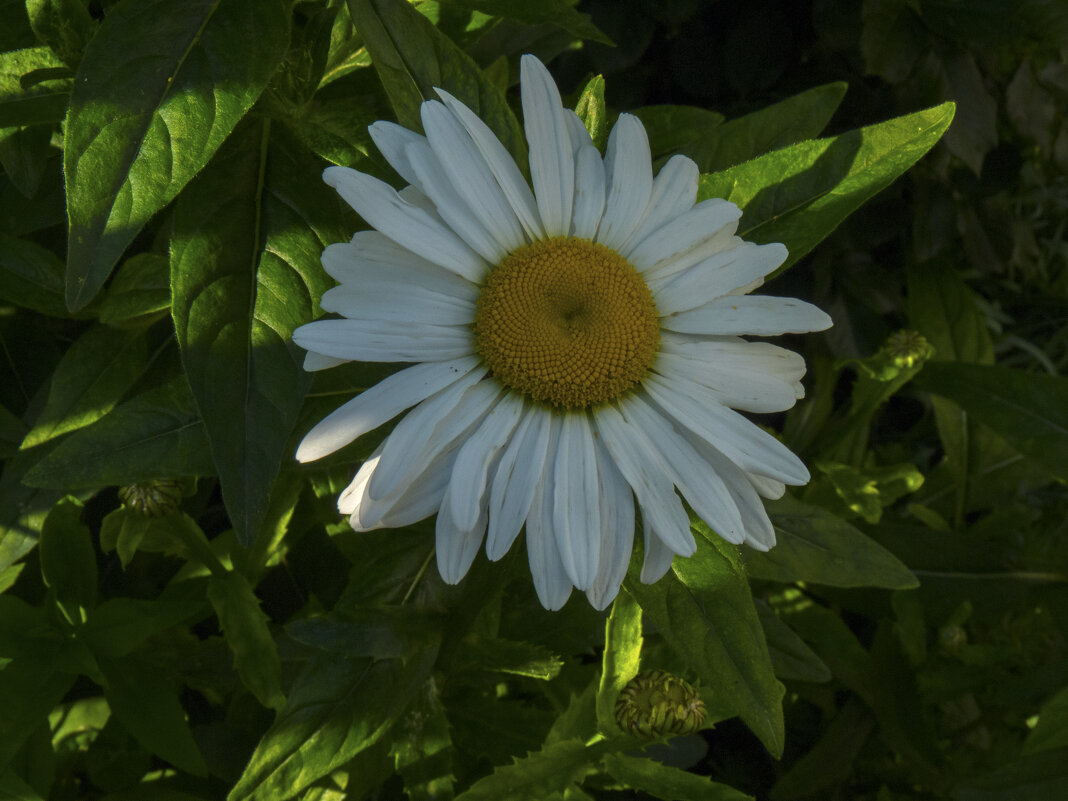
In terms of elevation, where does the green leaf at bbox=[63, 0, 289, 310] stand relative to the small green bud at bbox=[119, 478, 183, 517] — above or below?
above

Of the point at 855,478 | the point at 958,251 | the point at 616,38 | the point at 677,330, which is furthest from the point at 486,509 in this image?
the point at 958,251

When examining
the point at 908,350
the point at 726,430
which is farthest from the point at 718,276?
the point at 908,350

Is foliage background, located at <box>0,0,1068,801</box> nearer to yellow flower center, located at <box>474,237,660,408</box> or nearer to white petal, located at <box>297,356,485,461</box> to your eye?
white petal, located at <box>297,356,485,461</box>

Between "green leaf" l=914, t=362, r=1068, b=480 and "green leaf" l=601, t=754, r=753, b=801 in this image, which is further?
"green leaf" l=914, t=362, r=1068, b=480

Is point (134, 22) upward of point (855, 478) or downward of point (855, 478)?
upward

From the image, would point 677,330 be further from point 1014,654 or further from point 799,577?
point 1014,654

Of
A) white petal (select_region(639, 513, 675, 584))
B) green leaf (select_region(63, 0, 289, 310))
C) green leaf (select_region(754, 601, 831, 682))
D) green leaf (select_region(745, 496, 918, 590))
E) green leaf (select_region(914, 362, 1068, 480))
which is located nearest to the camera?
green leaf (select_region(63, 0, 289, 310))

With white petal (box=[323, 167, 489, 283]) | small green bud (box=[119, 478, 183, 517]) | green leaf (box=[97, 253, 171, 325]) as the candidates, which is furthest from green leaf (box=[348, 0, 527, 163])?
small green bud (box=[119, 478, 183, 517])

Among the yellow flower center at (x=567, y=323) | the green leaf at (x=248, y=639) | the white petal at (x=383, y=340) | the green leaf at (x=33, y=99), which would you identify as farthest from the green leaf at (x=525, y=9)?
the green leaf at (x=248, y=639)

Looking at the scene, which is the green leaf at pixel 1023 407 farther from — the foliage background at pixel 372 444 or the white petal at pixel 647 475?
the white petal at pixel 647 475
